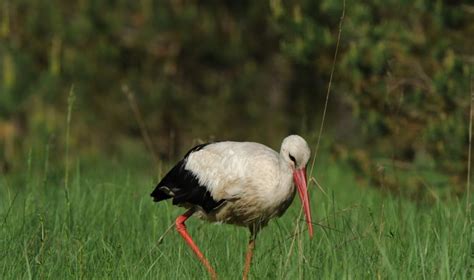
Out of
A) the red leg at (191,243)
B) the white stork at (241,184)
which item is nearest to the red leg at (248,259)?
the white stork at (241,184)

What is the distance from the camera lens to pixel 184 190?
5.35 meters

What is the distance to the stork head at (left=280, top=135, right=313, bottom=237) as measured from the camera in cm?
462

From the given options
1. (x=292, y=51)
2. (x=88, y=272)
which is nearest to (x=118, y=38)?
(x=292, y=51)

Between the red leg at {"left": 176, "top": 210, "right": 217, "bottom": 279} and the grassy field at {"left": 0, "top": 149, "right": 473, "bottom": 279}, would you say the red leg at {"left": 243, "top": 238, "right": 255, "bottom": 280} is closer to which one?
the grassy field at {"left": 0, "top": 149, "right": 473, "bottom": 279}

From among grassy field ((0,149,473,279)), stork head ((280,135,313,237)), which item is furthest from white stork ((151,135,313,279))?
grassy field ((0,149,473,279))

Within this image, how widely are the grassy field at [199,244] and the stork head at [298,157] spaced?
24 centimetres

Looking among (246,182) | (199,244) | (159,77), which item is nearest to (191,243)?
(199,244)

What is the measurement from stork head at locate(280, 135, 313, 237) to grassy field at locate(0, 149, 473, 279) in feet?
0.78

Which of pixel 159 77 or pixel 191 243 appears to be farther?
pixel 159 77

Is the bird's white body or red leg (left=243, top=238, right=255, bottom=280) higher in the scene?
the bird's white body

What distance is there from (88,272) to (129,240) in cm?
62

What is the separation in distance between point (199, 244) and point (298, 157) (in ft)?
3.13

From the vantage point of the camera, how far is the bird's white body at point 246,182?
473 centimetres

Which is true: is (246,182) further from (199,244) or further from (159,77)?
(159,77)
